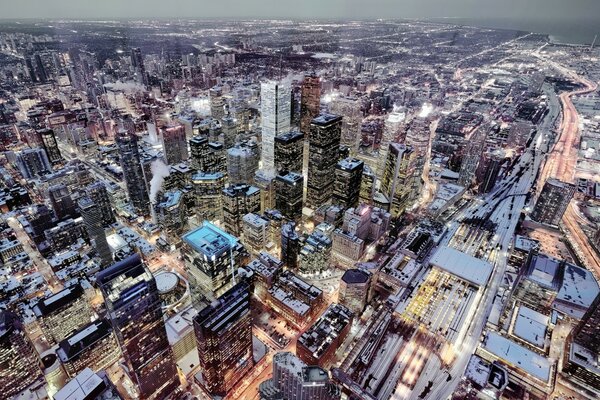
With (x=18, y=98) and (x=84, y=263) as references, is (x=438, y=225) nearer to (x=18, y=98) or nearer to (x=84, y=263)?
(x=84, y=263)

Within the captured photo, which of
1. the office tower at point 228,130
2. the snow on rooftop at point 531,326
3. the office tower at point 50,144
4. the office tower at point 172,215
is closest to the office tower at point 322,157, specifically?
the office tower at point 172,215

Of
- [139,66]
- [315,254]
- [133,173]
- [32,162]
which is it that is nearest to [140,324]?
[315,254]

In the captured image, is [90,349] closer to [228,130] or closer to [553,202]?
[228,130]

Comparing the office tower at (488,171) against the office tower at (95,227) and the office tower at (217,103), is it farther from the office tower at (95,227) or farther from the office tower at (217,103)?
the office tower at (95,227)

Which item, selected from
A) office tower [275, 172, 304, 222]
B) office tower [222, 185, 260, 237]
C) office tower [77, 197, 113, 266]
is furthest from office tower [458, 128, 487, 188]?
office tower [77, 197, 113, 266]

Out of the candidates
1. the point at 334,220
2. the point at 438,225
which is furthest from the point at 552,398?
the point at 334,220
